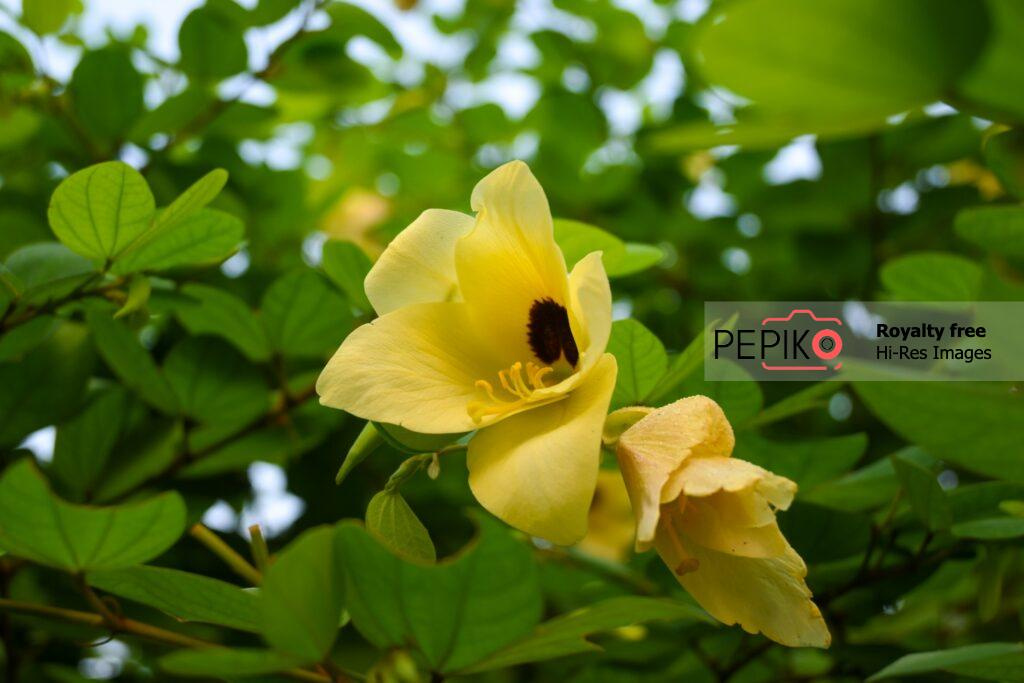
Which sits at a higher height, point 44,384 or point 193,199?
point 193,199

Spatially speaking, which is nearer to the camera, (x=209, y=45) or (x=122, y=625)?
(x=122, y=625)

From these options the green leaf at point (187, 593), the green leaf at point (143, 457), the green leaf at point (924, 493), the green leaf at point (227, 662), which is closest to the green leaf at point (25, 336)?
the green leaf at point (143, 457)

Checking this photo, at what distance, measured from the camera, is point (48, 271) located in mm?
654

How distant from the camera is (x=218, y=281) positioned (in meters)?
0.94

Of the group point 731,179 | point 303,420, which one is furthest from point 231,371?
point 731,179

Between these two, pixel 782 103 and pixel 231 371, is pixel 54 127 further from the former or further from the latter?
pixel 782 103

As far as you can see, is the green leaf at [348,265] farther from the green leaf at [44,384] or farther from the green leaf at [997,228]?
the green leaf at [997,228]

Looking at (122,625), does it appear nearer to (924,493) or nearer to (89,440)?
(89,440)

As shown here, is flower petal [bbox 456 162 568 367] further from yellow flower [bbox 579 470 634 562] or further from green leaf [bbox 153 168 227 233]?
yellow flower [bbox 579 470 634 562]

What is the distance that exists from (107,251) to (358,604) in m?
0.33

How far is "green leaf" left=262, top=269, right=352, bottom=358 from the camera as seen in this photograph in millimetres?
739

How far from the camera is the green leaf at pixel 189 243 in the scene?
2.07 ft

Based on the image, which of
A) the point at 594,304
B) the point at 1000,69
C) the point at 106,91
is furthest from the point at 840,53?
the point at 106,91

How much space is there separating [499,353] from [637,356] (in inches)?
3.4
